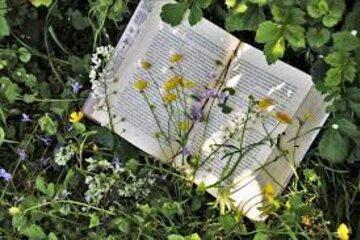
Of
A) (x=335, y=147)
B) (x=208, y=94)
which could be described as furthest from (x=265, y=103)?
(x=335, y=147)

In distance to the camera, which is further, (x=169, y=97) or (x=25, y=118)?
(x=25, y=118)

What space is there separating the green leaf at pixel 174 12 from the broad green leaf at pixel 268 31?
0.29 m

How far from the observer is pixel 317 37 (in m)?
1.88

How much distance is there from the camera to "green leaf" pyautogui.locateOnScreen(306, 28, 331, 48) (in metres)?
1.88

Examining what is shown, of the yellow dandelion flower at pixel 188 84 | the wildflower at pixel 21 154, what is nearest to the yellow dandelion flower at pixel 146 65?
the yellow dandelion flower at pixel 188 84

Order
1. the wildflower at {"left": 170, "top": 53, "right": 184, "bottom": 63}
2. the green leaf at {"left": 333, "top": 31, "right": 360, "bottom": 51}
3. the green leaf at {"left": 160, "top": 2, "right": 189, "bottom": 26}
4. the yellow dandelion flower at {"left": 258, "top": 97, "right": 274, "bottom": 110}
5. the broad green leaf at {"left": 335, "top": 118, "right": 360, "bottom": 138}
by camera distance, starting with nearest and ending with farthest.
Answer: the green leaf at {"left": 333, "top": 31, "right": 360, "bottom": 51}, the broad green leaf at {"left": 335, "top": 118, "right": 360, "bottom": 138}, the green leaf at {"left": 160, "top": 2, "right": 189, "bottom": 26}, the yellow dandelion flower at {"left": 258, "top": 97, "right": 274, "bottom": 110}, the wildflower at {"left": 170, "top": 53, "right": 184, "bottom": 63}

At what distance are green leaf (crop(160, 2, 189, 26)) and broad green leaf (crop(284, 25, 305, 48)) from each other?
319 mm

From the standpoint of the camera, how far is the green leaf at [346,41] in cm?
181

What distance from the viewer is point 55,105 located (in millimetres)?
2379

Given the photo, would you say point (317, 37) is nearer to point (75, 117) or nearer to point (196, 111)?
point (196, 111)

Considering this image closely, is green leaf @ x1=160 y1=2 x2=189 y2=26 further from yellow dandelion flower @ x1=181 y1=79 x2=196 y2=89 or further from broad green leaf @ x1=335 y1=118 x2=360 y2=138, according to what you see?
broad green leaf @ x1=335 y1=118 x2=360 y2=138

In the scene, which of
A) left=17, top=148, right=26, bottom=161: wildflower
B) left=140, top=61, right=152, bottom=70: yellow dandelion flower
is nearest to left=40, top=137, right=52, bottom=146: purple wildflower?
left=17, top=148, right=26, bottom=161: wildflower

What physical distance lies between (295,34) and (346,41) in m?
0.12

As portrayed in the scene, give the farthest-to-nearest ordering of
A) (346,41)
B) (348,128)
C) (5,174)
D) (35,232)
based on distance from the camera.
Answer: (5,174)
(35,232)
(348,128)
(346,41)
